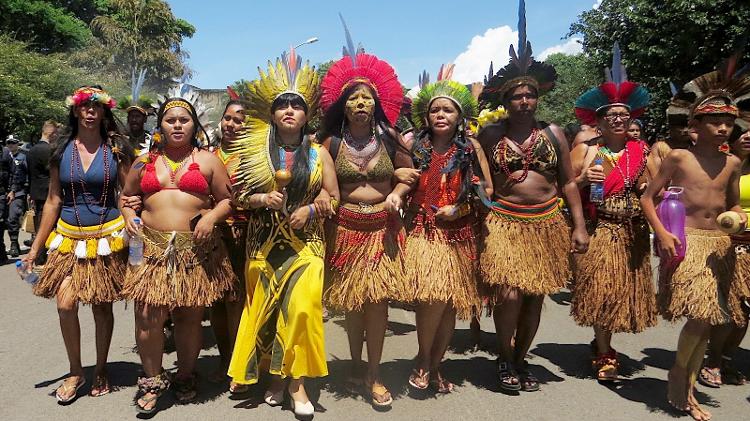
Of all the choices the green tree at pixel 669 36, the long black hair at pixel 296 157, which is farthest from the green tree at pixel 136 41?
the long black hair at pixel 296 157

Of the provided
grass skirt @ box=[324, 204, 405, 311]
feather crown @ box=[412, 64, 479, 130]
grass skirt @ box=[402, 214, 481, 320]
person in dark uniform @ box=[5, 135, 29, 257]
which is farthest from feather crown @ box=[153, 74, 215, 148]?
person in dark uniform @ box=[5, 135, 29, 257]

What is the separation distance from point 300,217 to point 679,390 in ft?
9.35

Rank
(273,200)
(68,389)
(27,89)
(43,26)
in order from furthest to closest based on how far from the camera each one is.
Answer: (43,26), (27,89), (68,389), (273,200)

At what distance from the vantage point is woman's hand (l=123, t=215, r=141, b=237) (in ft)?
12.4

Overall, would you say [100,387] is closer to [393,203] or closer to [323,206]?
[323,206]

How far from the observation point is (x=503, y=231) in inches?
165

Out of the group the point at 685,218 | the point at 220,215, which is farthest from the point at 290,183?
the point at 685,218

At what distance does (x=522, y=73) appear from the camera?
14.2ft

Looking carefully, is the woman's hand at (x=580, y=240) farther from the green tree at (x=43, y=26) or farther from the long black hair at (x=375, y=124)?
the green tree at (x=43, y=26)

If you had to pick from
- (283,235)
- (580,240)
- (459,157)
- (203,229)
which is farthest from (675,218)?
(203,229)

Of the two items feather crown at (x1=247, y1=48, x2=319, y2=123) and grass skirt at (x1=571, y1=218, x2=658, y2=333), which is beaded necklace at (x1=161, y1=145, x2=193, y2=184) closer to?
feather crown at (x1=247, y1=48, x2=319, y2=123)

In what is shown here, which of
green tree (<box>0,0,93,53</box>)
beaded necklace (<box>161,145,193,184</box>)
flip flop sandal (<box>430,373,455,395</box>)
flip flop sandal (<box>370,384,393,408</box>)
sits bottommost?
flip flop sandal (<box>430,373,455,395</box>)

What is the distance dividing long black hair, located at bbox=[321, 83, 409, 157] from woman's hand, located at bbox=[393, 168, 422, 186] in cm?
17

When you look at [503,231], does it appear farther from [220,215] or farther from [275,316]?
[220,215]
